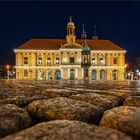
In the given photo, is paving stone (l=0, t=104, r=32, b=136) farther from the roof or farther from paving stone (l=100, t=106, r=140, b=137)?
the roof

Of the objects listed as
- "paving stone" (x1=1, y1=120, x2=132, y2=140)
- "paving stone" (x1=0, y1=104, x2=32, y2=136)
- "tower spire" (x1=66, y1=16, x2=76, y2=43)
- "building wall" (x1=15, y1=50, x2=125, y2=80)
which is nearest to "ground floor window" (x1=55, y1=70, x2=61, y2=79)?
"building wall" (x1=15, y1=50, x2=125, y2=80)

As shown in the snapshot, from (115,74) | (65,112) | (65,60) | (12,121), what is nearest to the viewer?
(12,121)

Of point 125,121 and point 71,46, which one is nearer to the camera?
point 125,121

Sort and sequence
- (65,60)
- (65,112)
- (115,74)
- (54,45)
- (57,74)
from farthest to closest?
(115,74) → (54,45) → (57,74) → (65,60) → (65,112)

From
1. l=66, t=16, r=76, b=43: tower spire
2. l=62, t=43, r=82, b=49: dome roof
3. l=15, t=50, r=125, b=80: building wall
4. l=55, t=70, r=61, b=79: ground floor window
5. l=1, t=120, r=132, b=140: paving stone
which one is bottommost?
l=1, t=120, r=132, b=140: paving stone

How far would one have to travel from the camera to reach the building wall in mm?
53688

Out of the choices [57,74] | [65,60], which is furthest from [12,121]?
[57,74]

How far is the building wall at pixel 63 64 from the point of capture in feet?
176

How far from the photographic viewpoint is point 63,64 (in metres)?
53.8

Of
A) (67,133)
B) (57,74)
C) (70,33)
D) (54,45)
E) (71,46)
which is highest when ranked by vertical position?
(70,33)

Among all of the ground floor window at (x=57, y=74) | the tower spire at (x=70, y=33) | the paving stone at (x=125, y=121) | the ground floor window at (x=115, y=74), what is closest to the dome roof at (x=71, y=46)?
the tower spire at (x=70, y=33)

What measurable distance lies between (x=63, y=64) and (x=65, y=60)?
3.68 feet

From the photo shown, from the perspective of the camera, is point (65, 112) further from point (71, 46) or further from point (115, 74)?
point (115, 74)

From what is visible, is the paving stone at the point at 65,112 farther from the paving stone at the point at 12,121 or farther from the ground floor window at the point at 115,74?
the ground floor window at the point at 115,74
